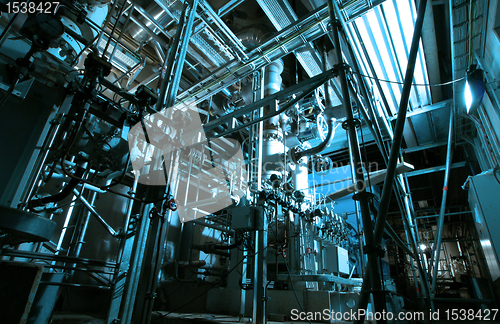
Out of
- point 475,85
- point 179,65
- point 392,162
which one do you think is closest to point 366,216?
point 392,162

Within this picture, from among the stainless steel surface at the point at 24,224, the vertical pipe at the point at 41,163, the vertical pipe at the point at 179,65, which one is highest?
the vertical pipe at the point at 179,65

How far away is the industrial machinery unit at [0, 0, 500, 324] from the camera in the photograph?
87.0 inches

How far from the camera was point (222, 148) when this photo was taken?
8.20 metres

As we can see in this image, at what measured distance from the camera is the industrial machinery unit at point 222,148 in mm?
2211

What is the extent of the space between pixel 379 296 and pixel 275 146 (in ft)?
13.8

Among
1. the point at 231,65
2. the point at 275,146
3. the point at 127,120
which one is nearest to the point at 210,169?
the point at 275,146

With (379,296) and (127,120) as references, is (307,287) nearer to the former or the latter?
(379,296)

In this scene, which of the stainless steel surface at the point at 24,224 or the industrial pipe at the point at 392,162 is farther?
the industrial pipe at the point at 392,162

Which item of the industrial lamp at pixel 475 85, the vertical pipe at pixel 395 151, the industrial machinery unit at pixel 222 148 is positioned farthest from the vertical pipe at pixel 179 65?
the industrial lamp at pixel 475 85

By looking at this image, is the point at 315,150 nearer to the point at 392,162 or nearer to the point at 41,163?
the point at 392,162

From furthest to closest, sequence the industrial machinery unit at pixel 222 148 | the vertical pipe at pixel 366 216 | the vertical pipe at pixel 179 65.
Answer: the vertical pipe at pixel 179 65, the industrial machinery unit at pixel 222 148, the vertical pipe at pixel 366 216

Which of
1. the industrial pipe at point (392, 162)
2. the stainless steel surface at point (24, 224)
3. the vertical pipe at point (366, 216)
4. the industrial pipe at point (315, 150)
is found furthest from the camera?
the industrial pipe at point (315, 150)

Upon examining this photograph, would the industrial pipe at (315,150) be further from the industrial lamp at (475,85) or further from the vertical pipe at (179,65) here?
the vertical pipe at (179,65)

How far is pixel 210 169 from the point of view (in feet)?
26.1
